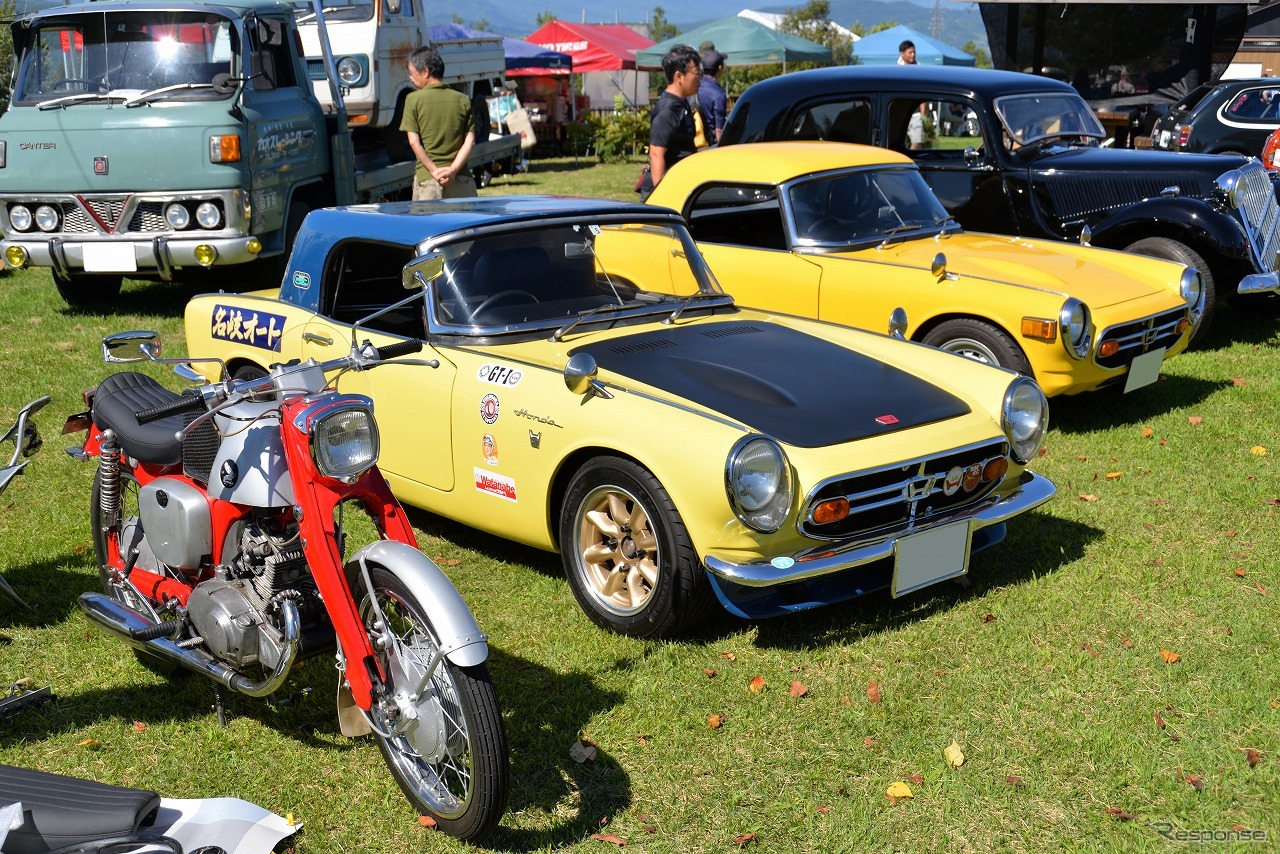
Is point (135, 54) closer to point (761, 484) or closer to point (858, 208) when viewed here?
point (858, 208)

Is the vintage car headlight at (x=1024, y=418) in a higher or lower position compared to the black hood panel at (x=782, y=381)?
lower

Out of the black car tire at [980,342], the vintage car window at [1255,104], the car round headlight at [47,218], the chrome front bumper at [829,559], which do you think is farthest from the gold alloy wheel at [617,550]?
the vintage car window at [1255,104]

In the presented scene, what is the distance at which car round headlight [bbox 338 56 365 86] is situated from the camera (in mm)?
12781

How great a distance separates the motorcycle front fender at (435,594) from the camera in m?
2.93

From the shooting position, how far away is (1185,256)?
7.99 meters

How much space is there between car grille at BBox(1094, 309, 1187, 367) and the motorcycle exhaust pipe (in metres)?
4.56

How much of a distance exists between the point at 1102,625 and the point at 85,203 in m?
8.16

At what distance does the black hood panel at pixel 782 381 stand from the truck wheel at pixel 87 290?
287 inches

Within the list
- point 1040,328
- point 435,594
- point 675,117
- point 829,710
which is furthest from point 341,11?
point 435,594

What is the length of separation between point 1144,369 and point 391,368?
4.10 m

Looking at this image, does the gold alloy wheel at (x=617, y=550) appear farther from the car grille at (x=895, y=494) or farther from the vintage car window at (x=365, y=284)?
the vintage car window at (x=365, y=284)

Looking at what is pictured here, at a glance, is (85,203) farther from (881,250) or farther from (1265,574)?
(1265,574)

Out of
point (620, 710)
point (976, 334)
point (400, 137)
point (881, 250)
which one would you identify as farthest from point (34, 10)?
point (620, 710)

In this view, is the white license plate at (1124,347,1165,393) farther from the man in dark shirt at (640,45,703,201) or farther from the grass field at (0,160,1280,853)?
the man in dark shirt at (640,45,703,201)
